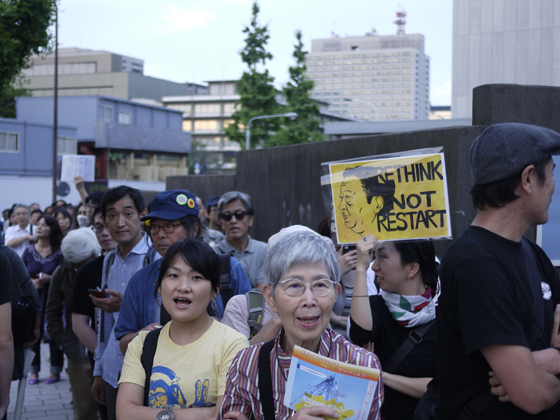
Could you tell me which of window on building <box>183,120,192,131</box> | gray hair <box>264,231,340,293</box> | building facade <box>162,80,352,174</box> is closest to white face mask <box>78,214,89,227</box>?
gray hair <box>264,231,340,293</box>

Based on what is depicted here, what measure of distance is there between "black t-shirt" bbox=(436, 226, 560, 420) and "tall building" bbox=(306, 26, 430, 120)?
7465 inches

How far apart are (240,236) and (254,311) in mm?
Answer: 2942

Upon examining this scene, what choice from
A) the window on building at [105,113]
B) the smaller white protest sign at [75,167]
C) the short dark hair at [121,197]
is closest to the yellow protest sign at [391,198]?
the short dark hair at [121,197]

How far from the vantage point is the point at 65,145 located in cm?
5059

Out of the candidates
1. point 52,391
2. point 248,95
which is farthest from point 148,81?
point 52,391

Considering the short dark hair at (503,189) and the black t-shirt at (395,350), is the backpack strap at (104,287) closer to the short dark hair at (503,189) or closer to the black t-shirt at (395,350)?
the black t-shirt at (395,350)

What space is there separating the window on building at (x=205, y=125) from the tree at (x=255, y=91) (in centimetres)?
7377

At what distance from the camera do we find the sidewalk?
668cm

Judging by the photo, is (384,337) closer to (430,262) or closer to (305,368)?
(430,262)

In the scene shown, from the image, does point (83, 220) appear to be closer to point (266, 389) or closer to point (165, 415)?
point (165, 415)

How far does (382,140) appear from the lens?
20.0ft

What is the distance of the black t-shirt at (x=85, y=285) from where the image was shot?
15.1 ft

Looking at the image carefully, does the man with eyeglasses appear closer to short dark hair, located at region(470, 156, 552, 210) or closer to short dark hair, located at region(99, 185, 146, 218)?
short dark hair, located at region(99, 185, 146, 218)

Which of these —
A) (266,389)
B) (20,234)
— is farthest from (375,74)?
(266,389)
